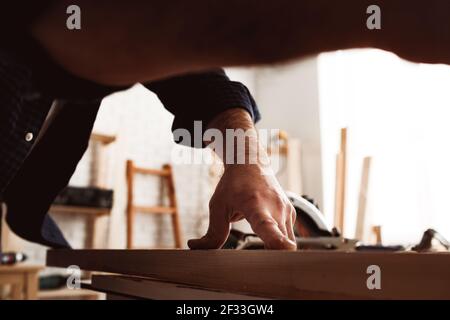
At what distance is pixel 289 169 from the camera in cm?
373

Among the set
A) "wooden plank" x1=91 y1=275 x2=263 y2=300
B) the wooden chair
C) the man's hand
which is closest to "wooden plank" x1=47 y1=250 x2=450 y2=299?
"wooden plank" x1=91 y1=275 x2=263 y2=300

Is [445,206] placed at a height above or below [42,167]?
below

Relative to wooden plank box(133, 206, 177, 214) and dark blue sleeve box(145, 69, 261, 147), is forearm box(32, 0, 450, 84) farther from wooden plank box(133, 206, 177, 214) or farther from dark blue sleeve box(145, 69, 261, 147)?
wooden plank box(133, 206, 177, 214)

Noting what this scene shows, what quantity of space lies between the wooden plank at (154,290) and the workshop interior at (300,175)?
11 millimetres

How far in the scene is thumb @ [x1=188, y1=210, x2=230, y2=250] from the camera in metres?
0.64

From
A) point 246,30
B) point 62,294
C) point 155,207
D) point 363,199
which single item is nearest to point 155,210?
point 155,207

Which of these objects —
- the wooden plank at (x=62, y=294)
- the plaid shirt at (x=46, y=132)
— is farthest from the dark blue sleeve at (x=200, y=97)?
the wooden plank at (x=62, y=294)

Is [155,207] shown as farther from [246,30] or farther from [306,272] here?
[246,30]

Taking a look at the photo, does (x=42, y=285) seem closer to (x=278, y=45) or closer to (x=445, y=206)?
(x=445, y=206)

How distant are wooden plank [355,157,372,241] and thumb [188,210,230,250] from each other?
8.35ft

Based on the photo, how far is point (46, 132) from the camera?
826 mm

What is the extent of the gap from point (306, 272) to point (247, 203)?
12.5 inches
